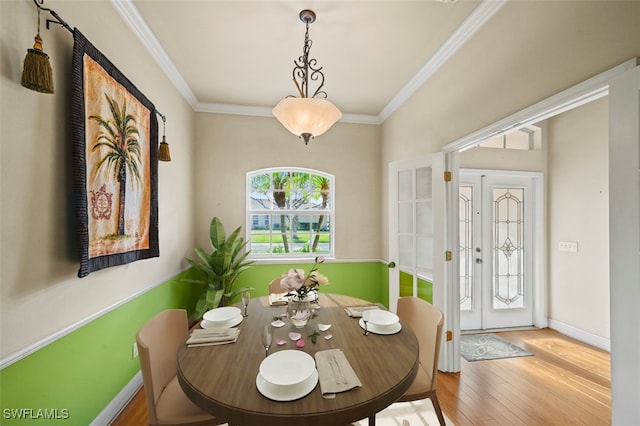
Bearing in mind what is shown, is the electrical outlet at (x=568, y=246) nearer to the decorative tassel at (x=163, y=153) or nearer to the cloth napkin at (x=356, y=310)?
the cloth napkin at (x=356, y=310)

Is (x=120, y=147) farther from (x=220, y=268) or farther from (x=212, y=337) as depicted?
(x=220, y=268)

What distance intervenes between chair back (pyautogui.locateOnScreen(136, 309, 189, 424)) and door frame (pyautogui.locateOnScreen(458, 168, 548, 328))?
3546 mm

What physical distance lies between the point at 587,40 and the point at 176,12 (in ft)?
8.42

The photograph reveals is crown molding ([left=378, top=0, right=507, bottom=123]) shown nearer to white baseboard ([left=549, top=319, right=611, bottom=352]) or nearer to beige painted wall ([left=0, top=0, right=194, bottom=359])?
beige painted wall ([left=0, top=0, right=194, bottom=359])

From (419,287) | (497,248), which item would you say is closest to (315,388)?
(419,287)

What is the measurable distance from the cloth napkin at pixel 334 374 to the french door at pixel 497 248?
9.38ft

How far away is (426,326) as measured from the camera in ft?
5.50

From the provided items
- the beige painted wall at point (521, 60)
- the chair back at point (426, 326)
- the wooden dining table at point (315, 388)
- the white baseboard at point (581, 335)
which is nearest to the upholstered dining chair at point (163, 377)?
the wooden dining table at point (315, 388)

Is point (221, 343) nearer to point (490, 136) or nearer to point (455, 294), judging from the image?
point (455, 294)

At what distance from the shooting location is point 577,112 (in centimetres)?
323

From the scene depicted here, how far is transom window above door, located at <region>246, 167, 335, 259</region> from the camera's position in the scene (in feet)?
12.5

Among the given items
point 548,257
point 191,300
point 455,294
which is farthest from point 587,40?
point 191,300

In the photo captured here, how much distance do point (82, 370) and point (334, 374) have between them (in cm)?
157

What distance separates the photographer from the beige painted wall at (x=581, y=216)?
2965 mm
